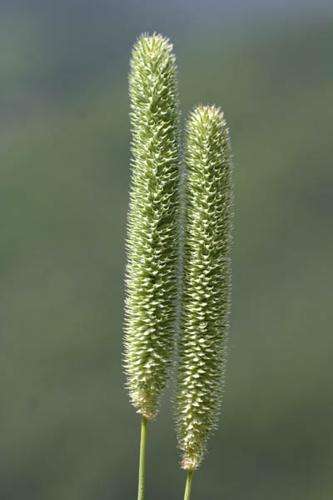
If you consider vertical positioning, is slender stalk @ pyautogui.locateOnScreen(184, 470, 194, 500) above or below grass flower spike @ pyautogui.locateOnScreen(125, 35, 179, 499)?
below

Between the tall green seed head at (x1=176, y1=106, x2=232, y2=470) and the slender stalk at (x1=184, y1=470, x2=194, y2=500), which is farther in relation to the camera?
the tall green seed head at (x1=176, y1=106, x2=232, y2=470)

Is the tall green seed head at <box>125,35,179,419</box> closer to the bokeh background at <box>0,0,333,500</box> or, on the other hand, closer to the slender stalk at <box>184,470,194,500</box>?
the slender stalk at <box>184,470,194,500</box>

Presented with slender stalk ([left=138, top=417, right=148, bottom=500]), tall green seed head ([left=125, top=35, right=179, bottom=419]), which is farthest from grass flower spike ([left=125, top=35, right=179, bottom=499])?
slender stalk ([left=138, top=417, right=148, bottom=500])

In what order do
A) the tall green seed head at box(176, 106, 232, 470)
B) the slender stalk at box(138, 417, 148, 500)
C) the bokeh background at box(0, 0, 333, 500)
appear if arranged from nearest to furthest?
1. the slender stalk at box(138, 417, 148, 500)
2. the tall green seed head at box(176, 106, 232, 470)
3. the bokeh background at box(0, 0, 333, 500)
